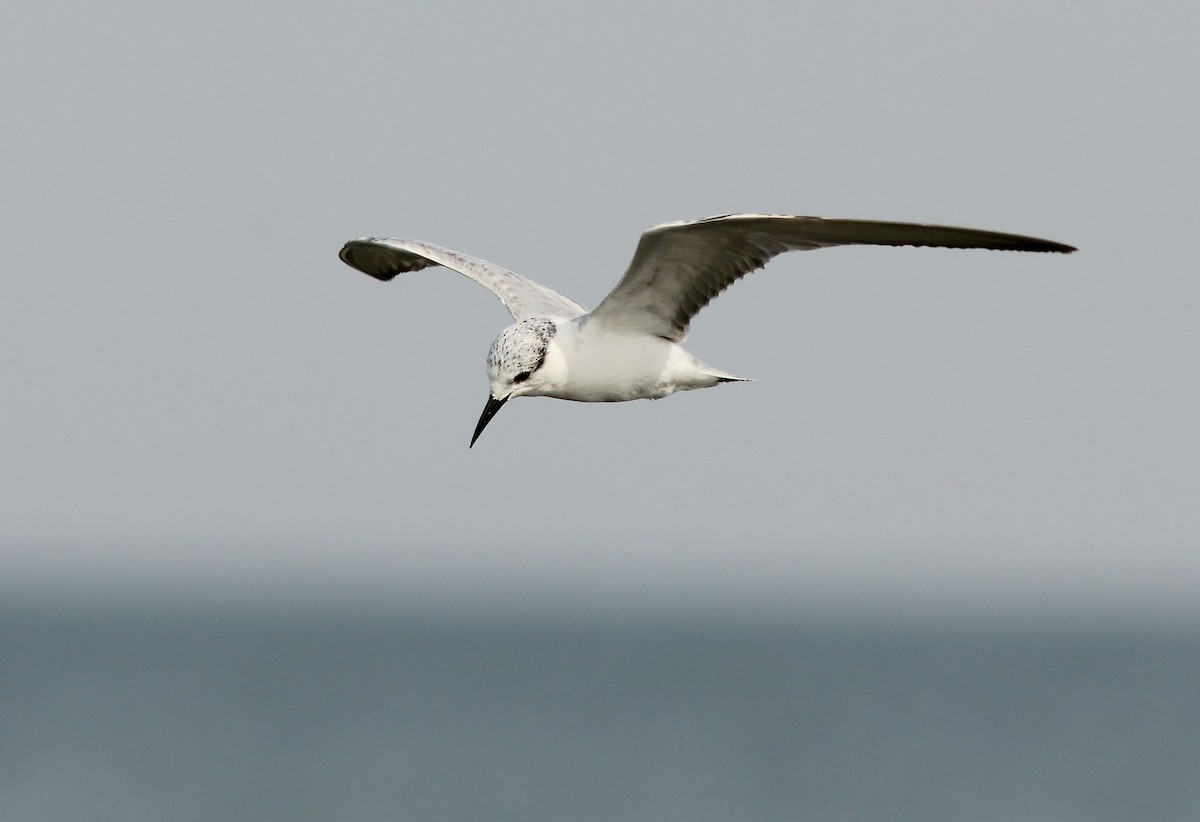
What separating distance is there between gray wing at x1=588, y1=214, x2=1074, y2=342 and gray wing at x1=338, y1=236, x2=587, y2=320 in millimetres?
1760

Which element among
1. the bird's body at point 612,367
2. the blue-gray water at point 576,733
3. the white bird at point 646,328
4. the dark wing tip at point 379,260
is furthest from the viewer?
the blue-gray water at point 576,733

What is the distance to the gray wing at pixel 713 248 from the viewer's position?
13.3 metres

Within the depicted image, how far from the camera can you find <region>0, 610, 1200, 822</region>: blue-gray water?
56.1 m

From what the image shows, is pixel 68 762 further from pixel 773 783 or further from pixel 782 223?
pixel 782 223

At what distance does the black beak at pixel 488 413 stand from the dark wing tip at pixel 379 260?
16.3ft

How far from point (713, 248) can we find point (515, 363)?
76.6 inches

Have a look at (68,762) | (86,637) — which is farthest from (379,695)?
(86,637)

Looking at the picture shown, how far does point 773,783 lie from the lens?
200 ft

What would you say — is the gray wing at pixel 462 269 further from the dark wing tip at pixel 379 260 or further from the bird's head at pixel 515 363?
the bird's head at pixel 515 363

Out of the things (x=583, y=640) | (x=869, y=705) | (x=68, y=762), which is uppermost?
(x=583, y=640)

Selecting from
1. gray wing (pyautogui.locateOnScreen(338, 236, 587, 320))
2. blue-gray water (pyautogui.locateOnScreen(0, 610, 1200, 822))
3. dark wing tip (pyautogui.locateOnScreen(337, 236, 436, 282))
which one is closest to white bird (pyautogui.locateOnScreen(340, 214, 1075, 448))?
gray wing (pyautogui.locateOnScreen(338, 236, 587, 320))

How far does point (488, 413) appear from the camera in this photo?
1511cm

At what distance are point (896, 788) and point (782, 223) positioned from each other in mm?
49319

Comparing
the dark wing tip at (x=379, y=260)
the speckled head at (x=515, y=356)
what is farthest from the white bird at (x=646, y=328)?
the dark wing tip at (x=379, y=260)
